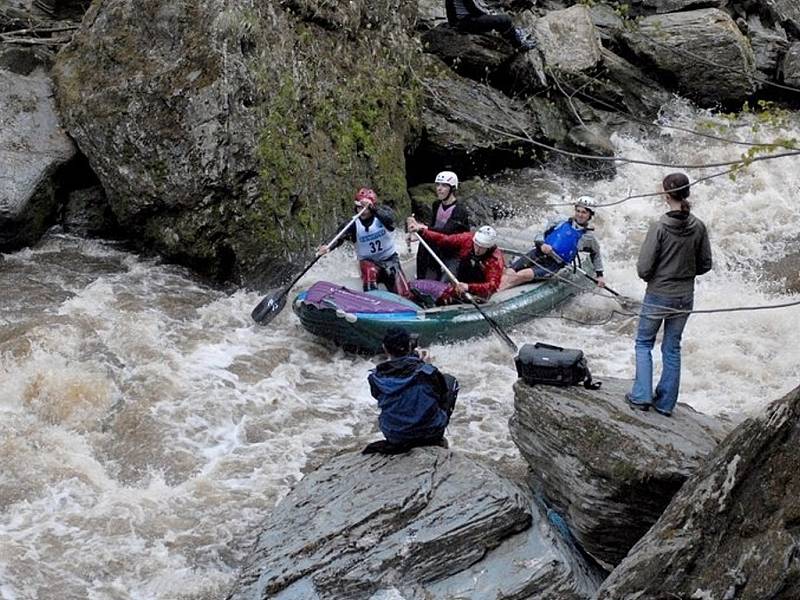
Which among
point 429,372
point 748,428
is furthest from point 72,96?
point 748,428

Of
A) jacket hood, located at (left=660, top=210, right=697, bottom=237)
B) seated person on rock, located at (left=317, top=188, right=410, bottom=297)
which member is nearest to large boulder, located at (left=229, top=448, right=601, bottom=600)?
jacket hood, located at (left=660, top=210, right=697, bottom=237)

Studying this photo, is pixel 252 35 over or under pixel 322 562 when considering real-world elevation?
over

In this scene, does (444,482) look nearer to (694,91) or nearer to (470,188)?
(470,188)

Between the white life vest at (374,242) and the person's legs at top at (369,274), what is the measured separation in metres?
0.06

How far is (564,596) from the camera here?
5117 mm

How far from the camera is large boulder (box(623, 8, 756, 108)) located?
15859 millimetres

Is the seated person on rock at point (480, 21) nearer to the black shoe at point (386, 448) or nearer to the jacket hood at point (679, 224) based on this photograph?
the jacket hood at point (679, 224)

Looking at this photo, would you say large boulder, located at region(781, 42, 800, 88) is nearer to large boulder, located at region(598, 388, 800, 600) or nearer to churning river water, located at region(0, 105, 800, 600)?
churning river water, located at region(0, 105, 800, 600)

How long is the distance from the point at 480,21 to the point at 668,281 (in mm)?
9546

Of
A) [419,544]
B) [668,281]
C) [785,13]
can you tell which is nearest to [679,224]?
[668,281]

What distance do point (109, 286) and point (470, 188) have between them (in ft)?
17.9

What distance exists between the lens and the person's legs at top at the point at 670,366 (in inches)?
239

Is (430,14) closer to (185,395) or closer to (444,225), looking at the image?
(444,225)

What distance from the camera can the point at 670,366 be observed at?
19.9ft
